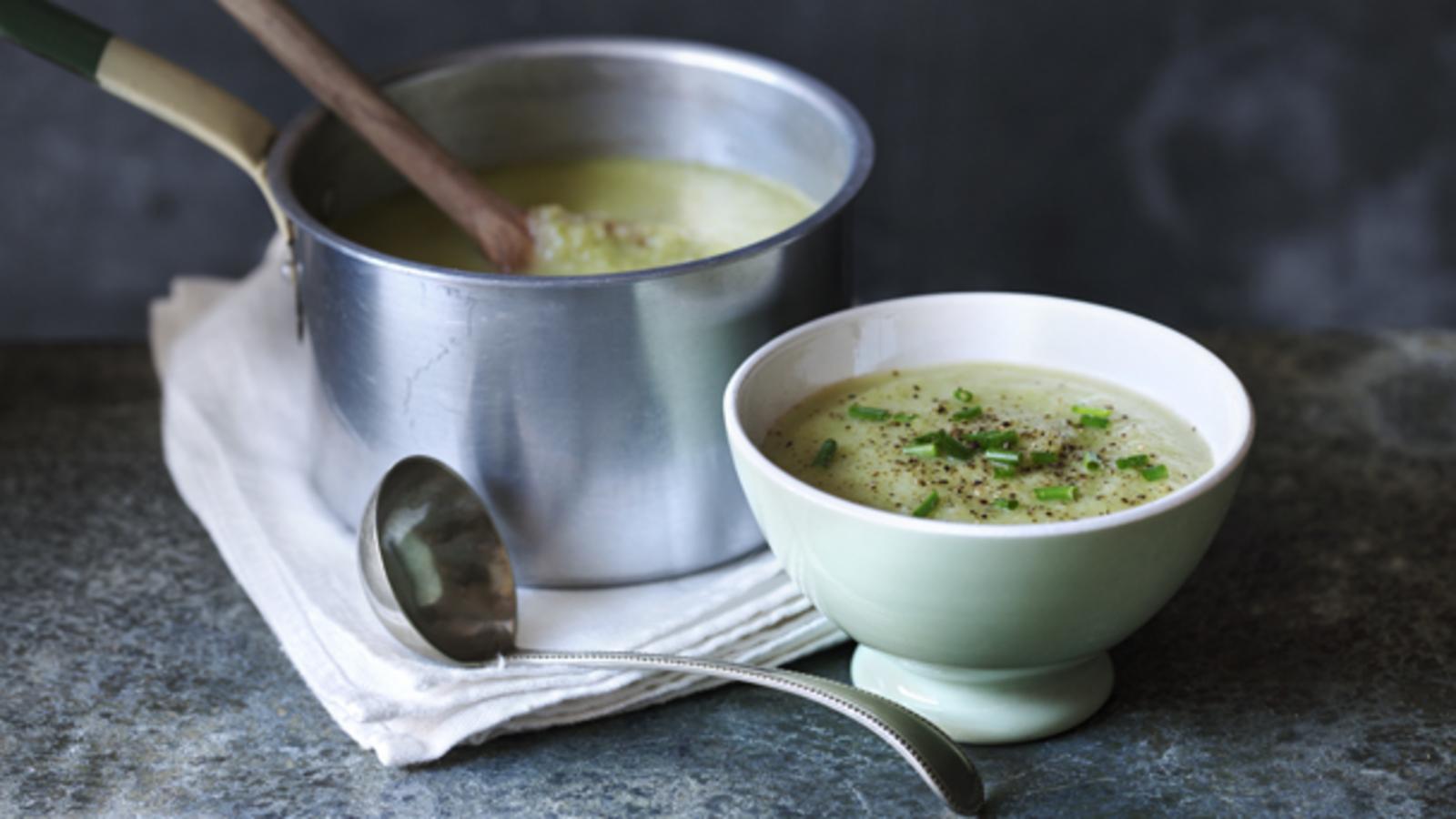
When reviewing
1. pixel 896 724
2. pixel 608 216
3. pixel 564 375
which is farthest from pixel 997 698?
pixel 608 216

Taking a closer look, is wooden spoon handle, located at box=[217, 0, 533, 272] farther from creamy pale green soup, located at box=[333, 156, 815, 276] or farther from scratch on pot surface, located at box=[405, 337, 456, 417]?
scratch on pot surface, located at box=[405, 337, 456, 417]

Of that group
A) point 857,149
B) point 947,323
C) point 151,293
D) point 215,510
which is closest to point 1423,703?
point 947,323

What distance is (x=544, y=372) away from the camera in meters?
1.04

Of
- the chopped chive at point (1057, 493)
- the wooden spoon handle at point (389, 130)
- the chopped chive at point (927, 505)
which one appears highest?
the wooden spoon handle at point (389, 130)

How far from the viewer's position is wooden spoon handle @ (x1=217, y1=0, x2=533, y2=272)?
1155mm

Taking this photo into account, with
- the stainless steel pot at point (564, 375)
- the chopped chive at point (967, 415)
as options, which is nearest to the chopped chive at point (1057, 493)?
the chopped chive at point (967, 415)

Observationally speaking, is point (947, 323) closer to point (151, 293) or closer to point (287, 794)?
point (287, 794)

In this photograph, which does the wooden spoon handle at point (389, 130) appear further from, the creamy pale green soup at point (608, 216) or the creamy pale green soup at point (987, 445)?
the creamy pale green soup at point (987, 445)

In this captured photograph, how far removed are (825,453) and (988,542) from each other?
0.16 m

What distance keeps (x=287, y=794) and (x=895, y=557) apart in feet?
1.21

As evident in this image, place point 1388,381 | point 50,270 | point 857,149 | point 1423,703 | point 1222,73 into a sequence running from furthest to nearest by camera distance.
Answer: point 50,270 → point 1222,73 → point 1388,381 → point 857,149 → point 1423,703

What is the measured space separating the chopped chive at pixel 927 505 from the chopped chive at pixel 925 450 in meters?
0.04

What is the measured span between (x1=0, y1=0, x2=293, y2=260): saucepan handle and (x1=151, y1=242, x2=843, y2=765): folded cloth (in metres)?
0.15

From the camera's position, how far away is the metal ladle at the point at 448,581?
0.98m
